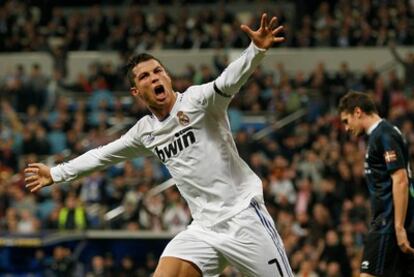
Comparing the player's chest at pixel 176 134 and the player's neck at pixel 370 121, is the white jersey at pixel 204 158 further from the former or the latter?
the player's neck at pixel 370 121

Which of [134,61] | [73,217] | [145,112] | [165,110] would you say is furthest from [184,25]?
[165,110]

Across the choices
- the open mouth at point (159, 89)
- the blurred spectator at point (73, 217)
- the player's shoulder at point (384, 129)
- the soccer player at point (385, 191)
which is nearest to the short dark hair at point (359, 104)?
the soccer player at point (385, 191)

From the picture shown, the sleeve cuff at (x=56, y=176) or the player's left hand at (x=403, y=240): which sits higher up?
the sleeve cuff at (x=56, y=176)

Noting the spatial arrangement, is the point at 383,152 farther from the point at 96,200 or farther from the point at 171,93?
the point at 96,200

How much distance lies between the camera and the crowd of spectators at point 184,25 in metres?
22.4

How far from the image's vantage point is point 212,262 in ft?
23.1

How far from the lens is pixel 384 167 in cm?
794

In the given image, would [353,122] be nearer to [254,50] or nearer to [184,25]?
[254,50]

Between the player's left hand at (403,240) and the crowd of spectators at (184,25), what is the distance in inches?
577

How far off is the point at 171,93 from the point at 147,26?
18.1 m

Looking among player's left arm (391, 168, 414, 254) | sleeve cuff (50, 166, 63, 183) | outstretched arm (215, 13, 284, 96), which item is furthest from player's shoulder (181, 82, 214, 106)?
player's left arm (391, 168, 414, 254)

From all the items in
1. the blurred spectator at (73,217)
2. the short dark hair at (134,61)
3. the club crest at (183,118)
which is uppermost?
the short dark hair at (134,61)

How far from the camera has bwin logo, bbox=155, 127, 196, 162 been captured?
6938 millimetres

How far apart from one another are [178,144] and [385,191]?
1.90 metres
